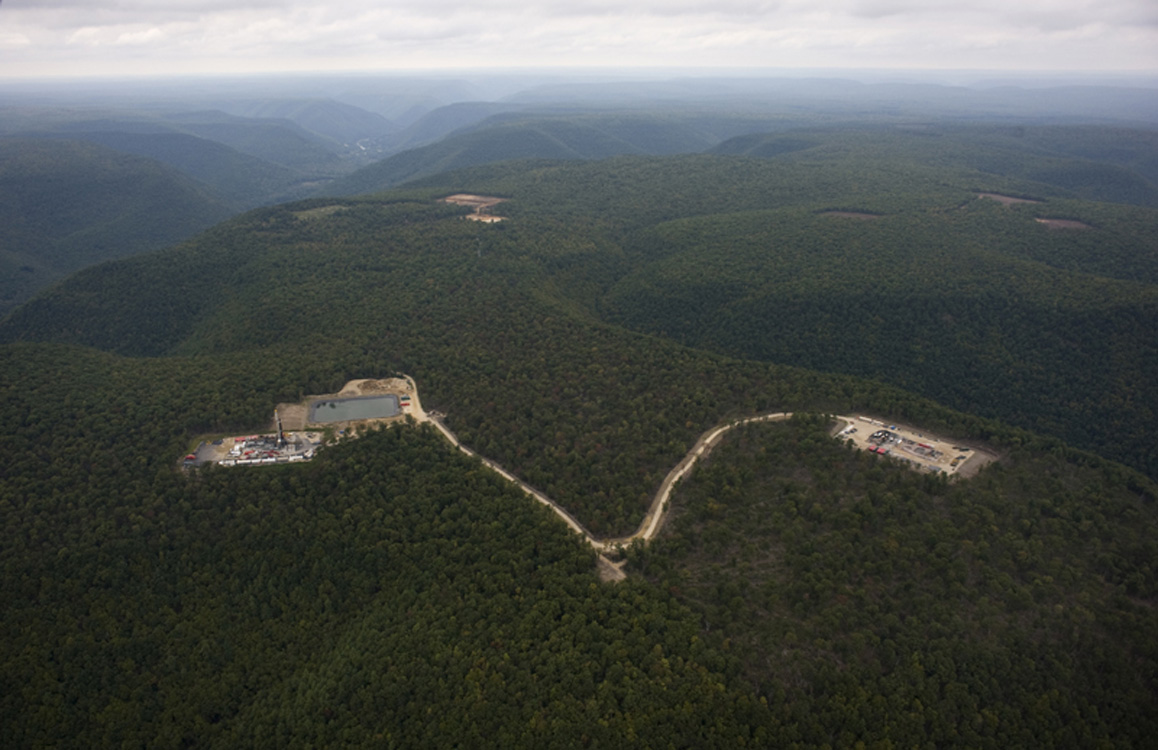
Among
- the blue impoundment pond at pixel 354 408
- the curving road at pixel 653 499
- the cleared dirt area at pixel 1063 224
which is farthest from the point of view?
the cleared dirt area at pixel 1063 224

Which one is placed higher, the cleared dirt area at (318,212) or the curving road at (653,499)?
the cleared dirt area at (318,212)

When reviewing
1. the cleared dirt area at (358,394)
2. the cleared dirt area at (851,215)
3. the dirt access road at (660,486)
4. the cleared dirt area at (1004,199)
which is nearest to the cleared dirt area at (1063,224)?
the cleared dirt area at (1004,199)

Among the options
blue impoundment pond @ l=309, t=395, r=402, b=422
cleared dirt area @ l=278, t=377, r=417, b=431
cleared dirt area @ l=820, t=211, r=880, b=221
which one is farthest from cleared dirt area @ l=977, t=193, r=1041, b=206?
blue impoundment pond @ l=309, t=395, r=402, b=422

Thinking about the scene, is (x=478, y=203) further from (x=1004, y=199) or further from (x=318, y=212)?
(x=1004, y=199)

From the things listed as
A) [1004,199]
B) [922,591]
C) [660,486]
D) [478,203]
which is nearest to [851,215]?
[1004,199]

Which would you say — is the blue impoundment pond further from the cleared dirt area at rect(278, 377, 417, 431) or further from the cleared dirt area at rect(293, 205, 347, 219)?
the cleared dirt area at rect(293, 205, 347, 219)

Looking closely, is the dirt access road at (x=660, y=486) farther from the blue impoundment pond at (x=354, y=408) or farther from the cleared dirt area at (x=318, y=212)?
the cleared dirt area at (x=318, y=212)
